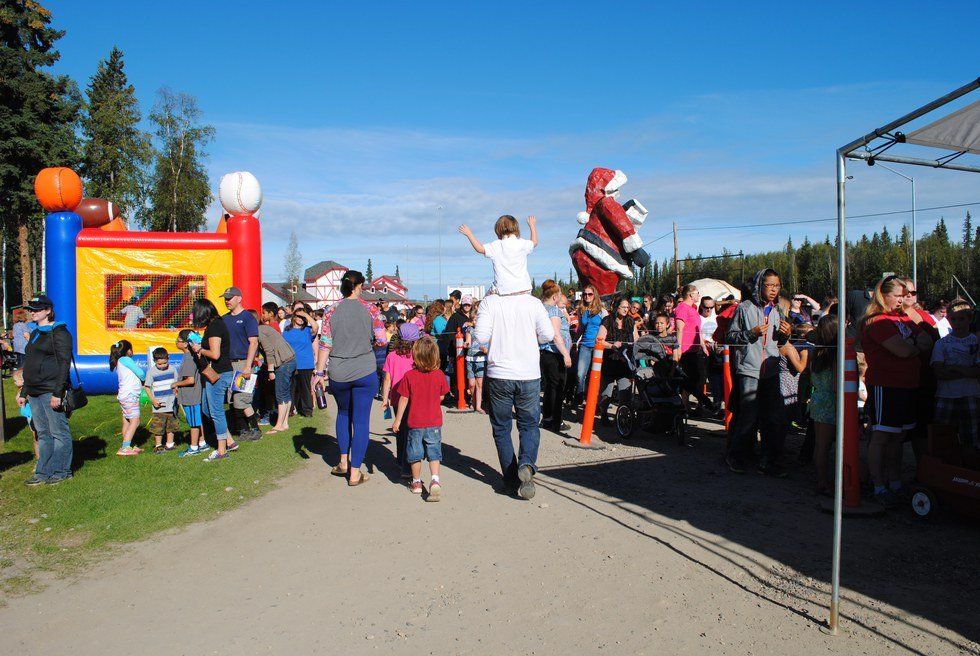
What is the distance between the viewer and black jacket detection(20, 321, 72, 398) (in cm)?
724

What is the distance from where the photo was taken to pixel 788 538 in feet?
16.9

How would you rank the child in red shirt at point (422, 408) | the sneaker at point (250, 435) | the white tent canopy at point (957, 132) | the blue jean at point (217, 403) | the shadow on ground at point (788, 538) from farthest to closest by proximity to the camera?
the sneaker at point (250, 435) → the blue jean at point (217, 403) → the child in red shirt at point (422, 408) → the white tent canopy at point (957, 132) → the shadow on ground at point (788, 538)

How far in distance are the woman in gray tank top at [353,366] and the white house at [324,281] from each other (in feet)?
153

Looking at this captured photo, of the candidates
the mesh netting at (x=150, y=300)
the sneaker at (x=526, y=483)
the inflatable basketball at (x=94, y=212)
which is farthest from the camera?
the inflatable basketball at (x=94, y=212)

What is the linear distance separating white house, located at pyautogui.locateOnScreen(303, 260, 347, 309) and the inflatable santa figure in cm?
4047

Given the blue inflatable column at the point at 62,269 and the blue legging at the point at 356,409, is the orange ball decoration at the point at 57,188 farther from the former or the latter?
the blue legging at the point at 356,409

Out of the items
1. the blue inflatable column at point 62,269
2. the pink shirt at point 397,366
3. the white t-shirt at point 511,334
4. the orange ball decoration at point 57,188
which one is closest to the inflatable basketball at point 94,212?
the orange ball decoration at point 57,188

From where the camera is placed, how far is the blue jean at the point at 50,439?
7.33 meters

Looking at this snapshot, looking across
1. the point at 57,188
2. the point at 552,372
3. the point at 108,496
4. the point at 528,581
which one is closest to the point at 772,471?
the point at 552,372

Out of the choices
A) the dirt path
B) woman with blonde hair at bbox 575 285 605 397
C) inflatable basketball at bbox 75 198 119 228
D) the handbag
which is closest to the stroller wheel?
woman with blonde hair at bbox 575 285 605 397

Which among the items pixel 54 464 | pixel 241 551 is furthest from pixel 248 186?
pixel 241 551

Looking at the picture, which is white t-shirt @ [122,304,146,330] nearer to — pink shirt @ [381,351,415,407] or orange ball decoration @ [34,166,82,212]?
orange ball decoration @ [34,166,82,212]

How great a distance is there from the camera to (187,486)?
7.16 meters

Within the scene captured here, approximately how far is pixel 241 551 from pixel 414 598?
Result: 1774mm
